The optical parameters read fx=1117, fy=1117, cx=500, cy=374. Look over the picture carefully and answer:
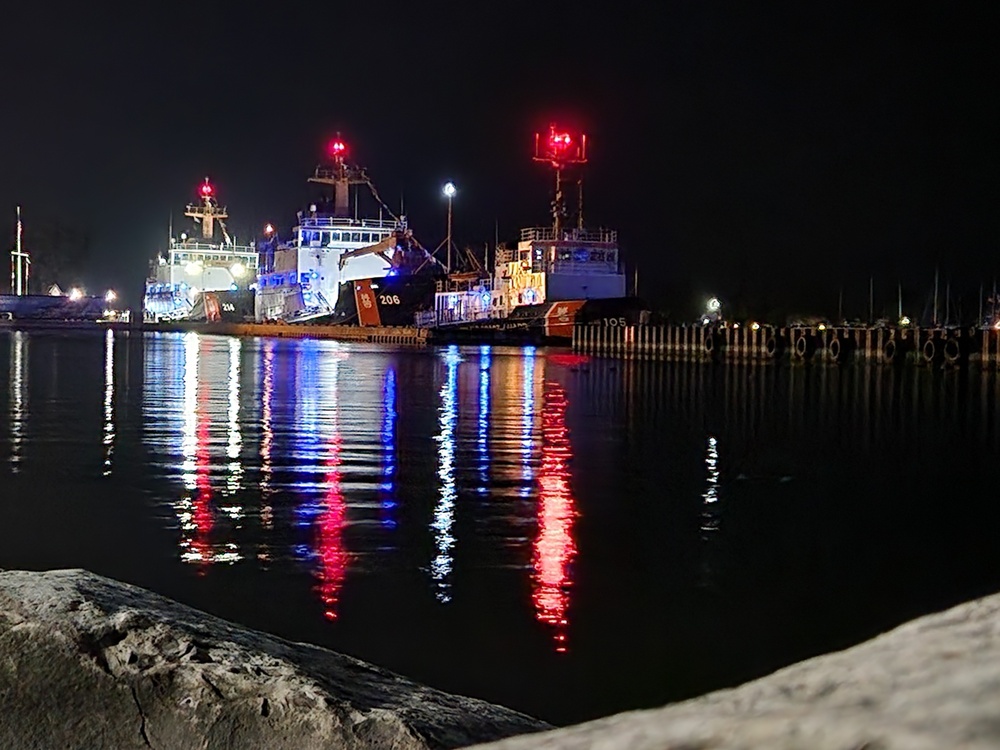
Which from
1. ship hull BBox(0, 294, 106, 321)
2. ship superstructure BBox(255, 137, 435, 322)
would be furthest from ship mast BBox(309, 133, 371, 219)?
ship hull BBox(0, 294, 106, 321)

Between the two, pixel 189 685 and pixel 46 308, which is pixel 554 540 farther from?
pixel 46 308

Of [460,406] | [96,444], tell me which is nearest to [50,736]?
[96,444]

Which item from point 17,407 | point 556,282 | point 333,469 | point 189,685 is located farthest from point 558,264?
point 189,685

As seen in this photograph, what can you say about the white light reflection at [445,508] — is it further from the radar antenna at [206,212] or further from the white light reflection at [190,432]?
the radar antenna at [206,212]

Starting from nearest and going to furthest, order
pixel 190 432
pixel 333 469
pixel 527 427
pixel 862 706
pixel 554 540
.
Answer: pixel 862 706
pixel 554 540
pixel 333 469
pixel 190 432
pixel 527 427

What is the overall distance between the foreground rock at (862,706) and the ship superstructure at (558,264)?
65.8 m

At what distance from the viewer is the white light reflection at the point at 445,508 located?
8.20 meters

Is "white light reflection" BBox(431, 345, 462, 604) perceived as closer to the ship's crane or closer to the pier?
the pier

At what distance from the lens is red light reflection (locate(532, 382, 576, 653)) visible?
7.34m

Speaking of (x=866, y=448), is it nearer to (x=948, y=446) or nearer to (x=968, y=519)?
(x=948, y=446)

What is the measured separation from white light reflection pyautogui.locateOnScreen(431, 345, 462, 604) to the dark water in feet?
0.14

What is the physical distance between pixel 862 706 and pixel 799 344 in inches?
2007

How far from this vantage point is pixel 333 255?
99.5 metres

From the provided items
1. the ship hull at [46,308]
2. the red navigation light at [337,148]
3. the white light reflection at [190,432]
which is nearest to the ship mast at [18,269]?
the ship hull at [46,308]
